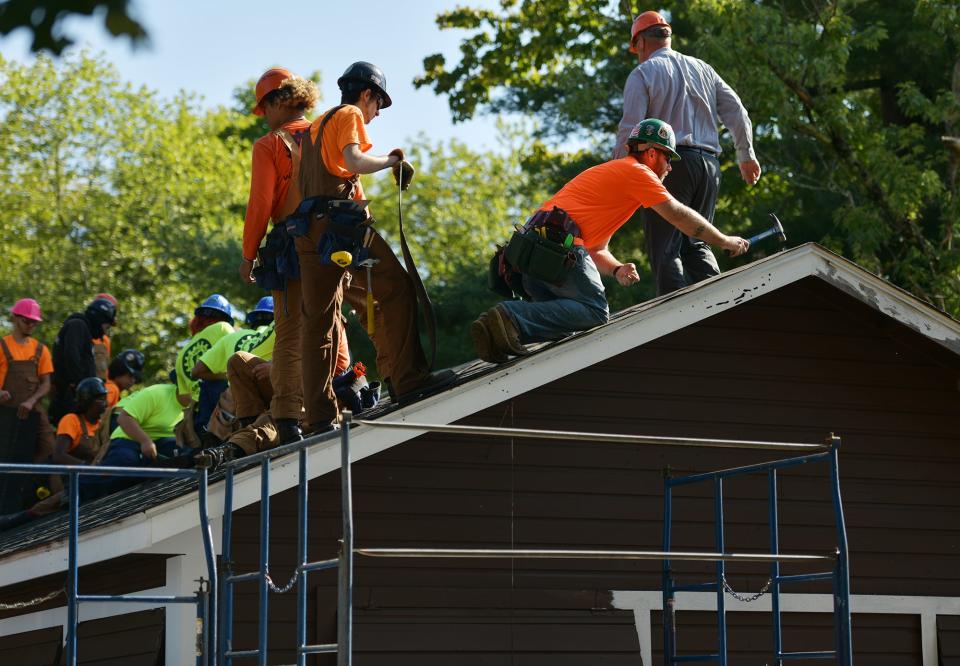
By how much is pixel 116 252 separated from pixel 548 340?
28788mm

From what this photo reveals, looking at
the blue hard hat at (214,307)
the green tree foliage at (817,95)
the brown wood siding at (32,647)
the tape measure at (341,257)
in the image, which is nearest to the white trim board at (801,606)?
the tape measure at (341,257)

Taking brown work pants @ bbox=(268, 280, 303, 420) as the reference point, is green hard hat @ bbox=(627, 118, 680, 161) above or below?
above

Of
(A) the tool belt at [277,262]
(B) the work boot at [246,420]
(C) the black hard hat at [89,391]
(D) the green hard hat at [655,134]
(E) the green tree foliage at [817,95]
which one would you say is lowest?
(B) the work boot at [246,420]

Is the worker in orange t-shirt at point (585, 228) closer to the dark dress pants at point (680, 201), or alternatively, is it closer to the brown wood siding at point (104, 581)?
the dark dress pants at point (680, 201)

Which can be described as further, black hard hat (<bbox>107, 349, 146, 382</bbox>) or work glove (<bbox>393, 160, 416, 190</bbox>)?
black hard hat (<bbox>107, 349, 146, 382</bbox>)

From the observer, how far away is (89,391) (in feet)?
41.6

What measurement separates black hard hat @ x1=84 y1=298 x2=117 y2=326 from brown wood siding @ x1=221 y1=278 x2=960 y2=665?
5960mm

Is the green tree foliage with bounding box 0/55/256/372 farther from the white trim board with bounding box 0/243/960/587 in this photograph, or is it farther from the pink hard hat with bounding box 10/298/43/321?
the white trim board with bounding box 0/243/960/587

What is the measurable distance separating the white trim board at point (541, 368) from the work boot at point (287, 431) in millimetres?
317

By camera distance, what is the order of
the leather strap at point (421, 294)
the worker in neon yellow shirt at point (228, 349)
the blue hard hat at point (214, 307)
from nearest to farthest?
1. the leather strap at point (421, 294)
2. the worker in neon yellow shirt at point (228, 349)
3. the blue hard hat at point (214, 307)

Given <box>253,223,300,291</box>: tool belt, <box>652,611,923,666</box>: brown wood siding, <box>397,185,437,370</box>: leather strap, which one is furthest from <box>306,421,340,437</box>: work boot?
<box>652,611,923,666</box>: brown wood siding

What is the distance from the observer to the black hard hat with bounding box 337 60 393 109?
26.0 ft

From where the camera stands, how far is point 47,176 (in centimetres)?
3556

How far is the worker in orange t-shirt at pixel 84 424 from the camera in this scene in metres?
12.6
